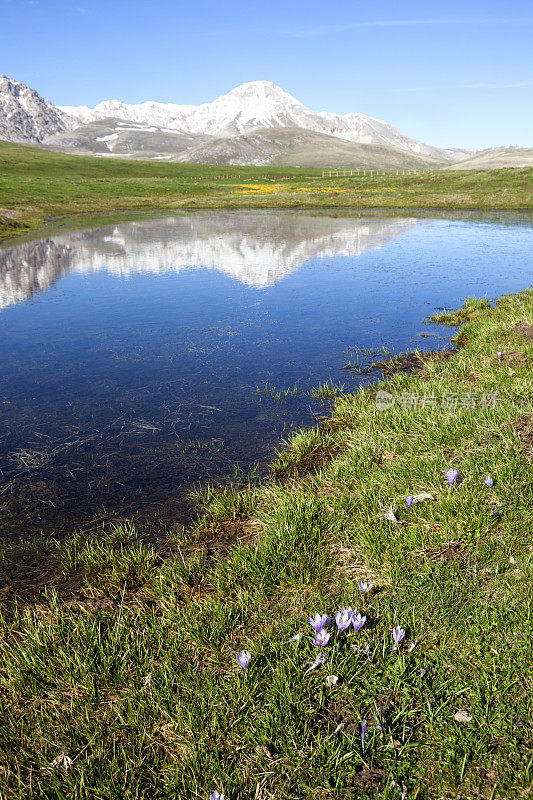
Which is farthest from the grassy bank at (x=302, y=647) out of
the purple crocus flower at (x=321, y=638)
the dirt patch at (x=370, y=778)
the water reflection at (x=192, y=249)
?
the water reflection at (x=192, y=249)

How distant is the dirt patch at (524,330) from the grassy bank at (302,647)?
5.11 m

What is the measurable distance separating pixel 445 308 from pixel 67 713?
52.0 feet

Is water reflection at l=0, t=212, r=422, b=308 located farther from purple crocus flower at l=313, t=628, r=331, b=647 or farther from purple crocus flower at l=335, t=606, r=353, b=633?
purple crocus flower at l=313, t=628, r=331, b=647

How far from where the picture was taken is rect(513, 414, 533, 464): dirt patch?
4629 millimetres

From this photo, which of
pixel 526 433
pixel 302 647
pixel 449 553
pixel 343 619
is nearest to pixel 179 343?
pixel 526 433

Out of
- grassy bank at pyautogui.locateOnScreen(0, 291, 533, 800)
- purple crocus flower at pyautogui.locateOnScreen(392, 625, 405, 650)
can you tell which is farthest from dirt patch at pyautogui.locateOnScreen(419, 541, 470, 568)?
purple crocus flower at pyautogui.locateOnScreen(392, 625, 405, 650)

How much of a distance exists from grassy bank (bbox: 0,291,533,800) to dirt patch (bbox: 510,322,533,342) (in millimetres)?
5106

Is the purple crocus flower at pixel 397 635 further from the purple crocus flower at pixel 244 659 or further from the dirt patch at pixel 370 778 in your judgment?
the purple crocus flower at pixel 244 659

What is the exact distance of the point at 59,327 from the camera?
1499cm

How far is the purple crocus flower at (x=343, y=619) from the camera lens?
292 centimetres

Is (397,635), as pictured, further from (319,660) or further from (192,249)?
(192,249)

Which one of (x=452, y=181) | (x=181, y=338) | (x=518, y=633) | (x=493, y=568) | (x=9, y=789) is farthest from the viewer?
(x=452, y=181)

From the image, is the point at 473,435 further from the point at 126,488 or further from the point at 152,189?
the point at 152,189

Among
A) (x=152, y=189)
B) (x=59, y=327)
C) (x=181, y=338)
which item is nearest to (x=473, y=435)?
(x=181, y=338)
